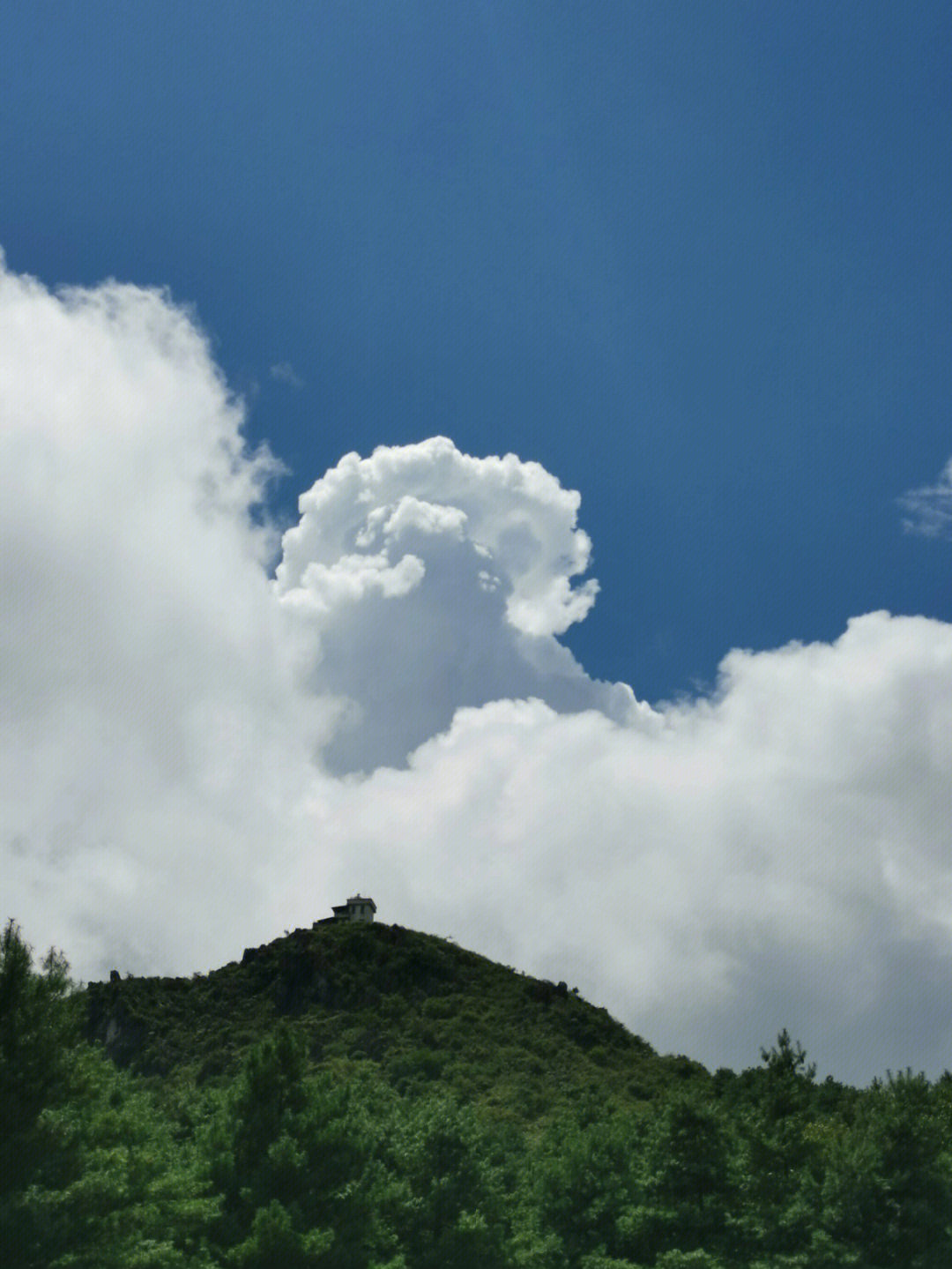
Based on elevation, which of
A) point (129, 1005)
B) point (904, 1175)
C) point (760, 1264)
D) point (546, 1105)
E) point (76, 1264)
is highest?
point (129, 1005)

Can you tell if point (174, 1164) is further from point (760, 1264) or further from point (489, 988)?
point (489, 988)

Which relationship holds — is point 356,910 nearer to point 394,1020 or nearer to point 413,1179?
point 394,1020

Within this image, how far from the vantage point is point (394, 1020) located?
130500mm

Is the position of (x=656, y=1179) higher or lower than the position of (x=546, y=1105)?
lower

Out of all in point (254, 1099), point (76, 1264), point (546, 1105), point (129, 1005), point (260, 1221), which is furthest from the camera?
point (129, 1005)

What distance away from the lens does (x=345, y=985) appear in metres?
138

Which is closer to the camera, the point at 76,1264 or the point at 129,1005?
the point at 76,1264

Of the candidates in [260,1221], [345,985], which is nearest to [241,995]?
[345,985]

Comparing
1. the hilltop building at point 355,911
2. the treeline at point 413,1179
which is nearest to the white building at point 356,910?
the hilltop building at point 355,911

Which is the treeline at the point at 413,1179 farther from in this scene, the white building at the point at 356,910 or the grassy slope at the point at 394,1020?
the white building at the point at 356,910

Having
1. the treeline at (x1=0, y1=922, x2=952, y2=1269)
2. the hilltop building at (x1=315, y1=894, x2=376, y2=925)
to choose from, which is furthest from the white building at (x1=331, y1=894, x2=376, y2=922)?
the treeline at (x1=0, y1=922, x2=952, y2=1269)

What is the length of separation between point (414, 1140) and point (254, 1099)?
751cm

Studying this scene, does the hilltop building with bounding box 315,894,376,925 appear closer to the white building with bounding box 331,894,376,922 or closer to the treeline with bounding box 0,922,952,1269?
the white building with bounding box 331,894,376,922

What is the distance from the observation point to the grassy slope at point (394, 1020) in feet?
369
